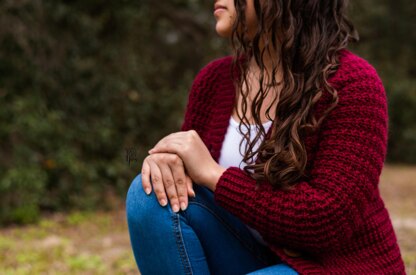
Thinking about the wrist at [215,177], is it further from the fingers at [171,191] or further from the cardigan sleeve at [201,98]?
the cardigan sleeve at [201,98]

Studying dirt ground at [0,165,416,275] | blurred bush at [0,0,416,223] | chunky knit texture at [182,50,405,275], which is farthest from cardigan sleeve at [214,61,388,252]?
blurred bush at [0,0,416,223]


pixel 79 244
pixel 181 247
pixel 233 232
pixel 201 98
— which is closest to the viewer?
pixel 181 247

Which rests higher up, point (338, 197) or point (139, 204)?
point (139, 204)

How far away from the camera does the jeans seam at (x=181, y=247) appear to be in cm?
166

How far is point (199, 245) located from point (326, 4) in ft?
2.63

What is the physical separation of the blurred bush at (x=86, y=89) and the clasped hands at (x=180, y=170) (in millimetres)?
3771

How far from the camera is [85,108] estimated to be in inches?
241

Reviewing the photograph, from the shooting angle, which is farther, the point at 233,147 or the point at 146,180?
the point at 233,147

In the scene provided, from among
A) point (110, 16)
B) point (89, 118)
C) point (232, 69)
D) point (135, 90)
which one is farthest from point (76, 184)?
point (232, 69)

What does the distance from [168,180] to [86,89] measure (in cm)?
463

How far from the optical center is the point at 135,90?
6.67m

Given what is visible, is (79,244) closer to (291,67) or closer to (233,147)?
(233,147)

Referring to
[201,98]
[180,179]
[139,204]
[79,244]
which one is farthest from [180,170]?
[79,244]

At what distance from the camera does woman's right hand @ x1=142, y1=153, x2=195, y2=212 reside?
1685 millimetres
